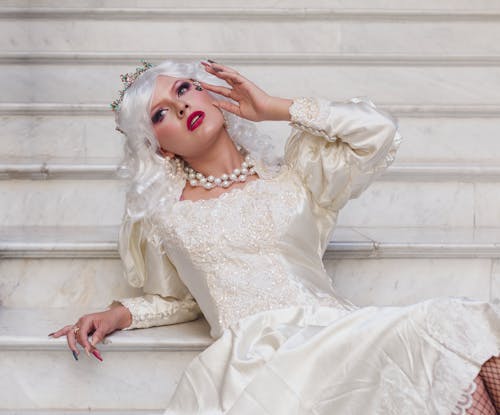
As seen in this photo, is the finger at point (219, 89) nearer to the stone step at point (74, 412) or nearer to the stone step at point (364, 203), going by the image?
the stone step at point (364, 203)

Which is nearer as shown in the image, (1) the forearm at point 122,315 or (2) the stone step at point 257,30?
(1) the forearm at point 122,315

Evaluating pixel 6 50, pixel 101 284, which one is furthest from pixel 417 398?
pixel 6 50

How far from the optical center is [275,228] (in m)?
1.96

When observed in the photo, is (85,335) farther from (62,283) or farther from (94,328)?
(62,283)

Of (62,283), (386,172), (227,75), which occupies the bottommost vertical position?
(62,283)

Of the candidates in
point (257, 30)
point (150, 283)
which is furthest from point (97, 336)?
point (257, 30)

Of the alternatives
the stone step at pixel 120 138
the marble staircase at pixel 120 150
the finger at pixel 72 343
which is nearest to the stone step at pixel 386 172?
the marble staircase at pixel 120 150

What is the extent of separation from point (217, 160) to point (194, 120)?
152mm

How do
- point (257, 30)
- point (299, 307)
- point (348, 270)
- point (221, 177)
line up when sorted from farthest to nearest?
point (257, 30) → point (348, 270) → point (221, 177) → point (299, 307)

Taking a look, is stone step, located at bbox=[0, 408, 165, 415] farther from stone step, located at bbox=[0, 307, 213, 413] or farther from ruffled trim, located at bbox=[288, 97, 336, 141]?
ruffled trim, located at bbox=[288, 97, 336, 141]

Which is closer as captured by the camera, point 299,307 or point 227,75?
point 299,307

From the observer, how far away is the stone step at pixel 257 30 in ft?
10.7

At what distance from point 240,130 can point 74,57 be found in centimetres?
130

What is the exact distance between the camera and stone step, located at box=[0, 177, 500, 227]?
2572 millimetres
